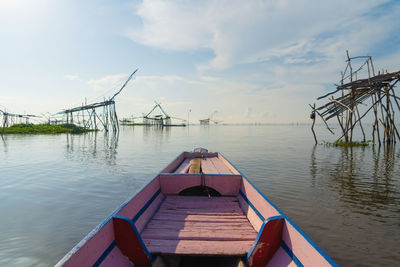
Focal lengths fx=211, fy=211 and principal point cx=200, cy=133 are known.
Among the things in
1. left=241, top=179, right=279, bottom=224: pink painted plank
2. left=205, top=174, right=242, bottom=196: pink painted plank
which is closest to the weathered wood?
left=205, top=174, right=242, bottom=196: pink painted plank

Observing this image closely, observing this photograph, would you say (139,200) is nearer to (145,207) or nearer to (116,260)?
(145,207)

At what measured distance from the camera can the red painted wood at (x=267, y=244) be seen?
2676 millimetres

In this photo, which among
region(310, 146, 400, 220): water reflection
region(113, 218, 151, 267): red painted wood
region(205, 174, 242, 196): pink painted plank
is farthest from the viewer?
region(310, 146, 400, 220): water reflection

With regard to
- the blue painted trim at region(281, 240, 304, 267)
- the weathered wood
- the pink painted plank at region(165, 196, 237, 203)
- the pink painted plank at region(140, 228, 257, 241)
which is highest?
the weathered wood

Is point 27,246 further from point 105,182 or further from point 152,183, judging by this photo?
point 105,182

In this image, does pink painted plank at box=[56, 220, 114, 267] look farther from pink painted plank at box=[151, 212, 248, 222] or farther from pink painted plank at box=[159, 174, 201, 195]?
pink painted plank at box=[159, 174, 201, 195]

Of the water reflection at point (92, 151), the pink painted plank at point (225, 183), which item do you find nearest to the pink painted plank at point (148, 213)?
the pink painted plank at point (225, 183)

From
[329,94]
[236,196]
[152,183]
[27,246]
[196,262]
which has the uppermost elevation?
[329,94]

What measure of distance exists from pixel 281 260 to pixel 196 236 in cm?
124

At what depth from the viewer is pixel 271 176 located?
952 centimetres

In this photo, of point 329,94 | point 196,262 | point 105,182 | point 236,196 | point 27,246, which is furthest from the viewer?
point 329,94

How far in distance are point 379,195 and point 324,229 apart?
3.64 m

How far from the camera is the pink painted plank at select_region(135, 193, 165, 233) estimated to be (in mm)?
3426

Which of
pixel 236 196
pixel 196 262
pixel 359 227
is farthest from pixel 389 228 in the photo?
pixel 196 262
